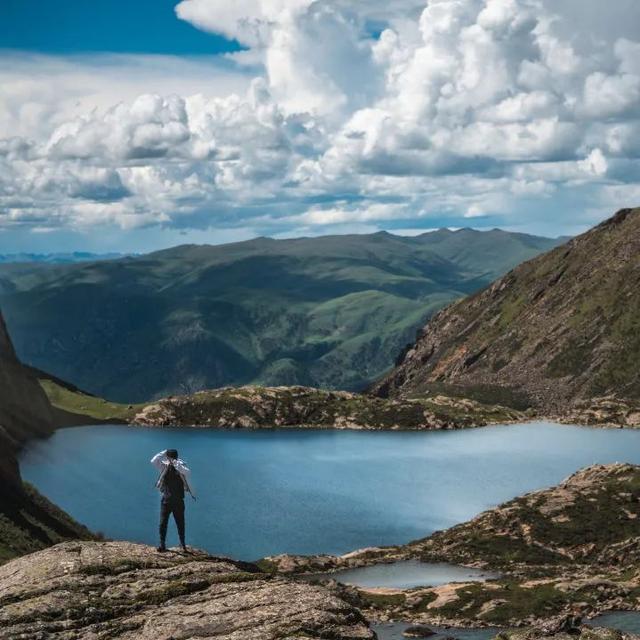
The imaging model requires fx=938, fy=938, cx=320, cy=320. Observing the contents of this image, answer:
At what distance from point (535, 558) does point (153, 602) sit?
111 m

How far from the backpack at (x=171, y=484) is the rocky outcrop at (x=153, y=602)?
452 centimetres

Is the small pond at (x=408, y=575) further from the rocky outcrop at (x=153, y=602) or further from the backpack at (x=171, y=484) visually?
the rocky outcrop at (x=153, y=602)

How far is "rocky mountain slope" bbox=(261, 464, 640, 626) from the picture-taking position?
101m

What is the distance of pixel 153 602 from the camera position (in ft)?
108

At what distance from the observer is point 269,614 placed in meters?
31.2

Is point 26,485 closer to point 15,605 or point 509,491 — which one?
point 15,605

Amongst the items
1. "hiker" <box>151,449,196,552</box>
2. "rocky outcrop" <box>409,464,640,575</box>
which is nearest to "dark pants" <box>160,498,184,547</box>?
"hiker" <box>151,449,196,552</box>

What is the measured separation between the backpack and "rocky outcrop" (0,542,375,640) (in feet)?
14.8

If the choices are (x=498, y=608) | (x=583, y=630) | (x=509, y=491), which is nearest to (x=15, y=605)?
(x=583, y=630)

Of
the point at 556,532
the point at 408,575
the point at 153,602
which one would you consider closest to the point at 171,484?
the point at 153,602

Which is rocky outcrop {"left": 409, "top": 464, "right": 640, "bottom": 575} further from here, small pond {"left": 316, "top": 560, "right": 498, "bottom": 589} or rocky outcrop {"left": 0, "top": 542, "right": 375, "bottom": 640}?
rocky outcrop {"left": 0, "top": 542, "right": 375, "bottom": 640}

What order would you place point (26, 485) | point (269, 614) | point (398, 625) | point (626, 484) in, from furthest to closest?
point (626, 484), point (26, 485), point (398, 625), point (269, 614)

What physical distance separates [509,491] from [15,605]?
17149cm

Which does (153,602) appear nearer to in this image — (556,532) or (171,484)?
(171,484)
